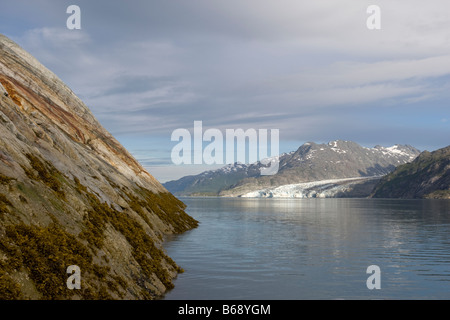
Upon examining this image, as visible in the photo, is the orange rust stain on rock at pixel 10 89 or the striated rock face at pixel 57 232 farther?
the orange rust stain on rock at pixel 10 89

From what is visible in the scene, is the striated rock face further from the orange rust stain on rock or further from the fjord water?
the orange rust stain on rock

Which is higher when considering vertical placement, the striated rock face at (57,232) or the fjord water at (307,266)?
the striated rock face at (57,232)

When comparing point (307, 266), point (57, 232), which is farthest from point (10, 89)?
point (307, 266)

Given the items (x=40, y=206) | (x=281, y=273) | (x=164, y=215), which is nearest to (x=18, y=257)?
(x=40, y=206)

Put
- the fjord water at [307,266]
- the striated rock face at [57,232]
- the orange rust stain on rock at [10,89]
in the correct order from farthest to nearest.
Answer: the orange rust stain on rock at [10,89] < the fjord water at [307,266] < the striated rock face at [57,232]

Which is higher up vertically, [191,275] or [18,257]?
[18,257]

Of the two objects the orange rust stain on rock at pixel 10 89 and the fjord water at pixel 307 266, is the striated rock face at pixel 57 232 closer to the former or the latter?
the fjord water at pixel 307 266

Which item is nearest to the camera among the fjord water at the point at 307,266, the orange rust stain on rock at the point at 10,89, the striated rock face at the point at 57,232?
the striated rock face at the point at 57,232

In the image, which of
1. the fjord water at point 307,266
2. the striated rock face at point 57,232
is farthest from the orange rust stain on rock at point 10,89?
the fjord water at point 307,266

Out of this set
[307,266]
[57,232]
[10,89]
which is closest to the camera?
[57,232]

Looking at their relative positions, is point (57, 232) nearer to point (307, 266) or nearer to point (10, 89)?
point (307, 266)
